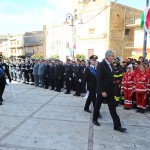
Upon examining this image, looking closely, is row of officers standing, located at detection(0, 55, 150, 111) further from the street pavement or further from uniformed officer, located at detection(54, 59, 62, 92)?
the street pavement

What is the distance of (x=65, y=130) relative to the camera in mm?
6094

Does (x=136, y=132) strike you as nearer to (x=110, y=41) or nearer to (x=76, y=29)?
(x=110, y=41)

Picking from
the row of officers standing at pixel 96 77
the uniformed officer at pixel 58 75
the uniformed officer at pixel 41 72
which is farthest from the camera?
the uniformed officer at pixel 41 72

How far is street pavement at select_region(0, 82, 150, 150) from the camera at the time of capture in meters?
5.13

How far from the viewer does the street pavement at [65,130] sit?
5.13m

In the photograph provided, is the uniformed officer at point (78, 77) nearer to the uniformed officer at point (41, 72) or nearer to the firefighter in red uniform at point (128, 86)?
the uniformed officer at point (41, 72)

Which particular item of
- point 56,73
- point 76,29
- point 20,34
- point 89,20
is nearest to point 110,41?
point 89,20

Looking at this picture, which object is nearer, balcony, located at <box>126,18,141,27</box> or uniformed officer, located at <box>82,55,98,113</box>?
uniformed officer, located at <box>82,55,98,113</box>

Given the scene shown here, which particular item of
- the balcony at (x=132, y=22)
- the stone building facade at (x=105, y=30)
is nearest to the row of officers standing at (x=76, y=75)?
the stone building facade at (x=105, y=30)

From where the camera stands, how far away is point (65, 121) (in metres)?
6.94

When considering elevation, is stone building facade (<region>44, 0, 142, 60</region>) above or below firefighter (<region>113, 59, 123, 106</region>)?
above

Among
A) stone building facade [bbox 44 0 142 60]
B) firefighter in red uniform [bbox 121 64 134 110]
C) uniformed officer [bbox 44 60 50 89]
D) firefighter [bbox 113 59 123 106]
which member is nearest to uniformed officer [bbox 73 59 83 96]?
uniformed officer [bbox 44 60 50 89]

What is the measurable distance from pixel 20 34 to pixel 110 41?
44.3 m

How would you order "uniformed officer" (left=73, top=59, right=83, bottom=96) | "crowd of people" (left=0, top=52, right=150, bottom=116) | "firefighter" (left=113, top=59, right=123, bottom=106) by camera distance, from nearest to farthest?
"crowd of people" (left=0, top=52, right=150, bottom=116)
"firefighter" (left=113, top=59, right=123, bottom=106)
"uniformed officer" (left=73, top=59, right=83, bottom=96)
